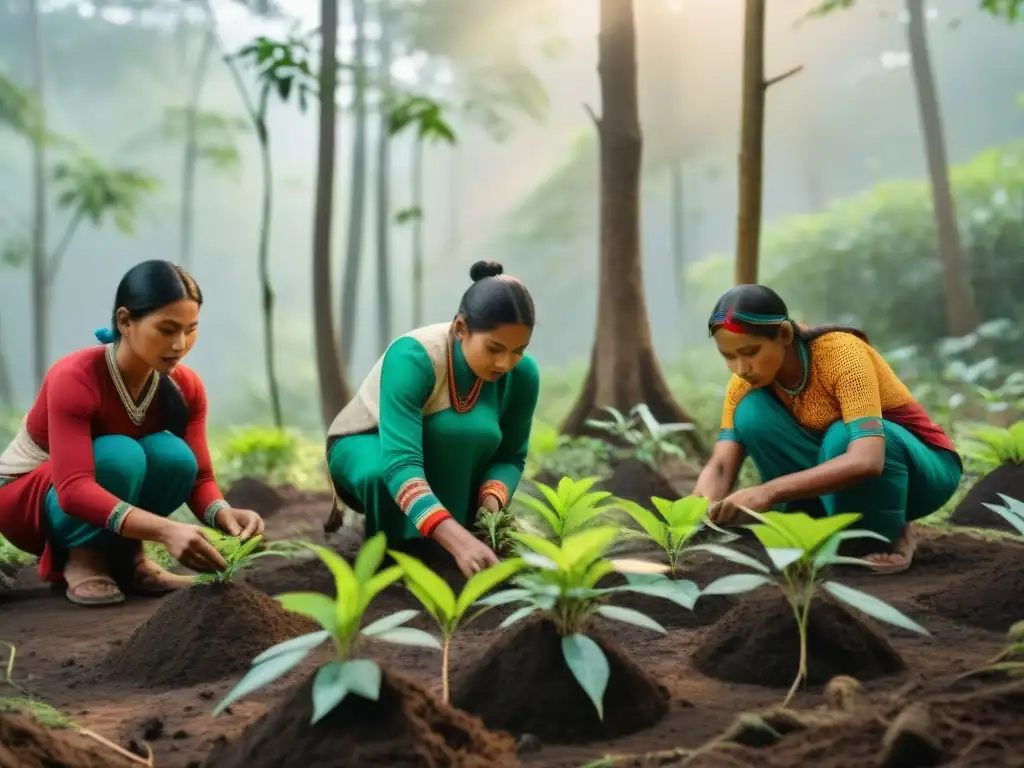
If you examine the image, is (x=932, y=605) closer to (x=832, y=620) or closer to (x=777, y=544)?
(x=832, y=620)

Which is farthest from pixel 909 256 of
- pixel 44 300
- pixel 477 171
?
pixel 477 171

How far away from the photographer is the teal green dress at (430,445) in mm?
2664

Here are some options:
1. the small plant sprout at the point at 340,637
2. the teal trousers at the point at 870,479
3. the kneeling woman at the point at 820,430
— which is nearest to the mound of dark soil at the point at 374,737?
the small plant sprout at the point at 340,637

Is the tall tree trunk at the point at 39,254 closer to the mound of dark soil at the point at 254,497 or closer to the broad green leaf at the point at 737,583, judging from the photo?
the mound of dark soil at the point at 254,497

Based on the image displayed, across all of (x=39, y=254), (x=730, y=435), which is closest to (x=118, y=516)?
(x=730, y=435)

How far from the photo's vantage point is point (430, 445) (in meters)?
2.86

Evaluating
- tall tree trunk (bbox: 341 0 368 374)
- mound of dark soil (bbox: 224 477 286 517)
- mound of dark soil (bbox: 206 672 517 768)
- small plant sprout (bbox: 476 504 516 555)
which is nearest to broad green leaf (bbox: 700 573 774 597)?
mound of dark soil (bbox: 206 672 517 768)

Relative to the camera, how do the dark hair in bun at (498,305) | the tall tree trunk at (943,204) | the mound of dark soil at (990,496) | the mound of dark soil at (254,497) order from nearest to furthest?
the dark hair in bun at (498,305) < the mound of dark soil at (990,496) < the mound of dark soil at (254,497) < the tall tree trunk at (943,204)

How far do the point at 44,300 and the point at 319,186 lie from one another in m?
7.62

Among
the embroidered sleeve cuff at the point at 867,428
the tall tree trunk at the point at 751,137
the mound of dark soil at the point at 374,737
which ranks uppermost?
the tall tree trunk at the point at 751,137

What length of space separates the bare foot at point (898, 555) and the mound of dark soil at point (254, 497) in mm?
2989

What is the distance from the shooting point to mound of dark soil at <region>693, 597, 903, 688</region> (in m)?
1.86

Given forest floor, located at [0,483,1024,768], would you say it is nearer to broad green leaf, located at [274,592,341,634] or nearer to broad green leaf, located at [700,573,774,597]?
broad green leaf, located at [700,573,774,597]

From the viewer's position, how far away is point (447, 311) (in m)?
38.6
